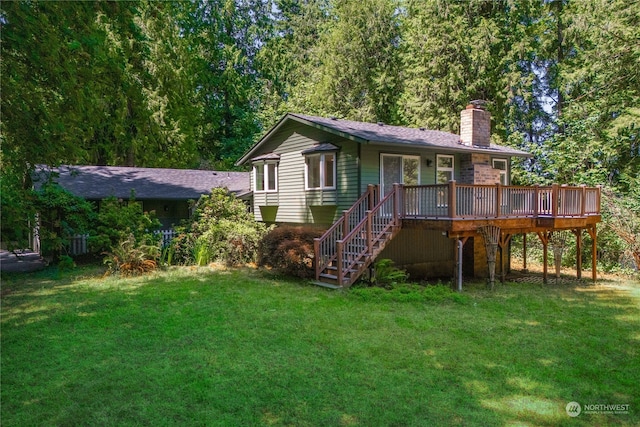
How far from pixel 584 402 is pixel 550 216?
26.5ft

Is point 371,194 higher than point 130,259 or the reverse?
higher

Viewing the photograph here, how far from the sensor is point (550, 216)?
11.5 m

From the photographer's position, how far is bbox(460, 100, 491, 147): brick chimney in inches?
551

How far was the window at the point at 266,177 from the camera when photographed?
49.9 ft

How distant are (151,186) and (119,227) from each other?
16.8 feet

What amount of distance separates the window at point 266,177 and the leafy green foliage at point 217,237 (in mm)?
1431

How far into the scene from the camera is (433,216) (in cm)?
1040

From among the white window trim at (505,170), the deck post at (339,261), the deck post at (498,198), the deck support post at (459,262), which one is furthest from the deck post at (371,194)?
the white window trim at (505,170)

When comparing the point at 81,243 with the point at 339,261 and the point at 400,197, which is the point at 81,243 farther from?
the point at 400,197

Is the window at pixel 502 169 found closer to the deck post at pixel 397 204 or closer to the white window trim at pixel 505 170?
the white window trim at pixel 505 170

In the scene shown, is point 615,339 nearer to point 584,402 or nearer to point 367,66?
point 584,402

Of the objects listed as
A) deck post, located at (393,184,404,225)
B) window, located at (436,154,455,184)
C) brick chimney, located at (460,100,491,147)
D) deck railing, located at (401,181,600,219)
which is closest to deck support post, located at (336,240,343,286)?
Result: deck post, located at (393,184,404,225)

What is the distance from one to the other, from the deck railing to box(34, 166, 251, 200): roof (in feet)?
28.9

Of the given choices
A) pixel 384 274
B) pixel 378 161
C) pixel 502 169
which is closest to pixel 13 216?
pixel 384 274
